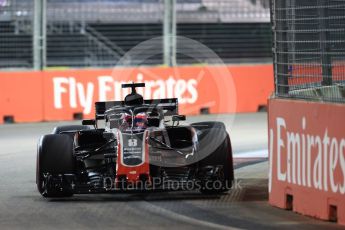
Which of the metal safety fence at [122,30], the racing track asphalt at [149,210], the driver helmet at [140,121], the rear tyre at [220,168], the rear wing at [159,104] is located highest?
the metal safety fence at [122,30]

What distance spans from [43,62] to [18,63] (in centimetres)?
57

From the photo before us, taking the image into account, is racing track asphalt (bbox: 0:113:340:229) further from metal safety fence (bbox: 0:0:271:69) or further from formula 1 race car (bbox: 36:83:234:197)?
metal safety fence (bbox: 0:0:271:69)

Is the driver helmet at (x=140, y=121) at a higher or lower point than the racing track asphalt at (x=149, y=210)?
higher

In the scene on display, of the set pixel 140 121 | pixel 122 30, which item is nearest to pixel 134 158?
pixel 140 121

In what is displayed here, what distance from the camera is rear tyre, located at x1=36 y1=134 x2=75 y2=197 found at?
1167 centimetres

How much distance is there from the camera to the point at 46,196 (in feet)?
38.8

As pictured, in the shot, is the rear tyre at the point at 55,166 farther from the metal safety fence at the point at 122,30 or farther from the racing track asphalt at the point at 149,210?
the metal safety fence at the point at 122,30

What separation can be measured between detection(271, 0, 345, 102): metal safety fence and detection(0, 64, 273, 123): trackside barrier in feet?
38.9

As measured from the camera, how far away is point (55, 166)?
11688 millimetres

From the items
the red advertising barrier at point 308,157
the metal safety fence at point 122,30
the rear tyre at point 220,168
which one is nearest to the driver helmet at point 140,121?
the rear tyre at point 220,168

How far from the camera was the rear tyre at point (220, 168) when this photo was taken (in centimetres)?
1168

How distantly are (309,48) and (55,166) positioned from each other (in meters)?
3.27

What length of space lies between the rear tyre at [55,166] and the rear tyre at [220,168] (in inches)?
60.3

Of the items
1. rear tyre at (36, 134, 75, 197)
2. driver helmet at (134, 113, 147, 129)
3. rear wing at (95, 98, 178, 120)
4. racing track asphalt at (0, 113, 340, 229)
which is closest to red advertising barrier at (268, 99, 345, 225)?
racing track asphalt at (0, 113, 340, 229)
